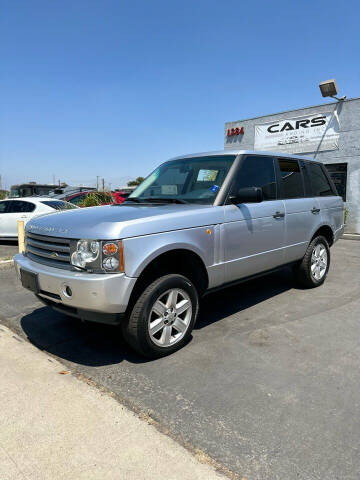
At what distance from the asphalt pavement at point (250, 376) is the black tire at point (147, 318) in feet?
0.40

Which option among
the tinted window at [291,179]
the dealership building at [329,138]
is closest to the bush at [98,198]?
the dealership building at [329,138]

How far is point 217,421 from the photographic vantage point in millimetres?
2273

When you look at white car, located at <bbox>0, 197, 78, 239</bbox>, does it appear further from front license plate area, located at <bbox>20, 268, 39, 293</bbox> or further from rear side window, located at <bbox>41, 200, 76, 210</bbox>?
front license plate area, located at <bbox>20, 268, 39, 293</bbox>

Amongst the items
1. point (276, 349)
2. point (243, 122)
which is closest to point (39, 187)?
point (243, 122)

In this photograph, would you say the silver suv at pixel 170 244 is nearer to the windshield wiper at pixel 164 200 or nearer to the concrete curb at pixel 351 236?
the windshield wiper at pixel 164 200

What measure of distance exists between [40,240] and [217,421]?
7.15ft

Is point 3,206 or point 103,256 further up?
point 3,206

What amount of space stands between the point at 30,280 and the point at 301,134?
479 inches

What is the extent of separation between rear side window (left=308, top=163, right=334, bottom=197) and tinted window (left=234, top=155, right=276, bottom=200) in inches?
43.6

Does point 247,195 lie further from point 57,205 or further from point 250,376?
point 57,205

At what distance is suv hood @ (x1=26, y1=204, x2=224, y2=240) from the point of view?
279cm

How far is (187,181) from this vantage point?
416 centimetres

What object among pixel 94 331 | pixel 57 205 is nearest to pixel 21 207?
pixel 57 205

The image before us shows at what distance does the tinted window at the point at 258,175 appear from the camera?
397cm
